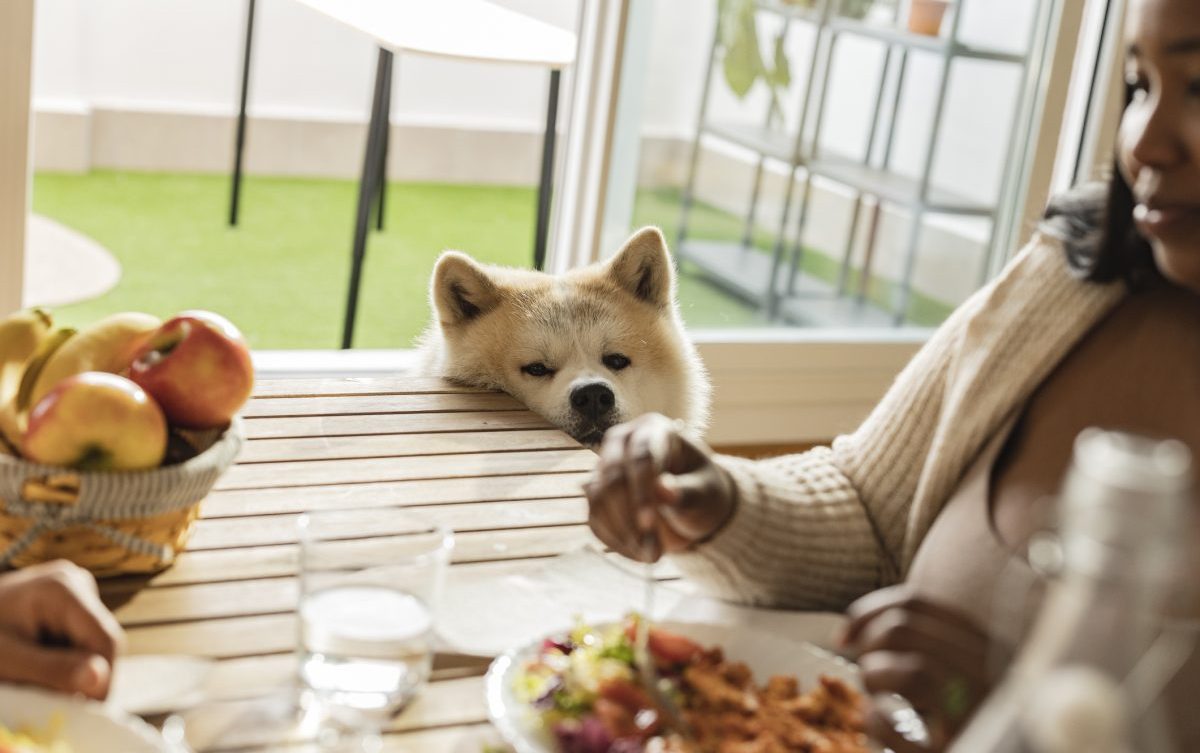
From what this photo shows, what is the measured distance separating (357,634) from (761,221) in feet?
9.55

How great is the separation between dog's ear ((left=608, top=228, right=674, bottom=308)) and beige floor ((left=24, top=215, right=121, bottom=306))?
2.34m

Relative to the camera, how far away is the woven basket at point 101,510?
101cm

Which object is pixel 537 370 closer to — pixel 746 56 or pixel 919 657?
pixel 919 657

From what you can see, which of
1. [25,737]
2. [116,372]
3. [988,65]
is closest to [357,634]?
[25,737]

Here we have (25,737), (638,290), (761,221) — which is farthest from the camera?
(761,221)

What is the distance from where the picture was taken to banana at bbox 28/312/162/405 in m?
→ 1.12

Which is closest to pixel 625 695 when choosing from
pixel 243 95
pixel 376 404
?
pixel 376 404

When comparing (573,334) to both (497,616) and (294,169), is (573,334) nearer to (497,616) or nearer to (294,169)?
(497,616)

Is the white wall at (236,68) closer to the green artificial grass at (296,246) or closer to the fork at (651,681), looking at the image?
the green artificial grass at (296,246)

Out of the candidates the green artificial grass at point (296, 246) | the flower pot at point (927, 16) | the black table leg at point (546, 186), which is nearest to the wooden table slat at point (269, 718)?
the black table leg at point (546, 186)

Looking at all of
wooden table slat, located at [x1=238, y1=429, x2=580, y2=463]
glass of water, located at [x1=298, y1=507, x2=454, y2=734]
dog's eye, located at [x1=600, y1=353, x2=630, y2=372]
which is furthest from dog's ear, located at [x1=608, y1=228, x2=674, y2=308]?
glass of water, located at [x1=298, y1=507, x2=454, y2=734]

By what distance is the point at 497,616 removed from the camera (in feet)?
3.63

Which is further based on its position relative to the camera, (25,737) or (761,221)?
(761,221)

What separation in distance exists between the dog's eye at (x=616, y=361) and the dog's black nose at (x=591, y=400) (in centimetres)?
13
